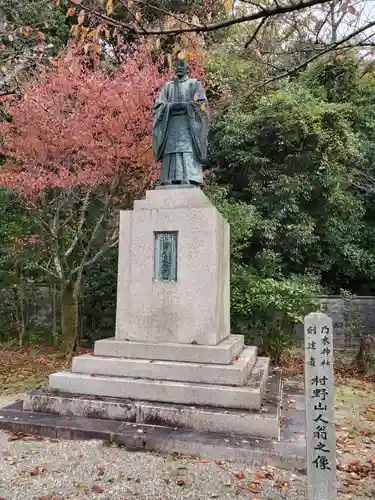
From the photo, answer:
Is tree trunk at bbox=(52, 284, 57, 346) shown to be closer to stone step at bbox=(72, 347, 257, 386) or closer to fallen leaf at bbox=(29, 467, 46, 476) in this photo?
stone step at bbox=(72, 347, 257, 386)

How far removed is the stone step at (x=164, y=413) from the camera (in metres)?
3.97

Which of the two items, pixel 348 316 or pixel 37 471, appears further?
pixel 348 316

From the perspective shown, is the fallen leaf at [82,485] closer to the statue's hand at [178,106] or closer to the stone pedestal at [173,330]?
the stone pedestal at [173,330]

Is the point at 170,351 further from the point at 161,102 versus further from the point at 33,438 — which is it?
the point at 161,102

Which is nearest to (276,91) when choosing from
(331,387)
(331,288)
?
(331,288)

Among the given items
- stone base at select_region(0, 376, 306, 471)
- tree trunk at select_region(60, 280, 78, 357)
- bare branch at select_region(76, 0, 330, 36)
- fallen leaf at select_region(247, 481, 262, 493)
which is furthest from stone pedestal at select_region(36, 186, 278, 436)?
tree trunk at select_region(60, 280, 78, 357)

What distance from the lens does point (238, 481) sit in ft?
10.7

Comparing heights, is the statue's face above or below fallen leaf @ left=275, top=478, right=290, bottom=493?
above

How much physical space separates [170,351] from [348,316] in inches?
341

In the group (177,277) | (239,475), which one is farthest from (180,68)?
(239,475)

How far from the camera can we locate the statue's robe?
5.85m

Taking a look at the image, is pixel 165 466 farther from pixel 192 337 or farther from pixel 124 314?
pixel 124 314

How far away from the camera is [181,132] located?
5.93m

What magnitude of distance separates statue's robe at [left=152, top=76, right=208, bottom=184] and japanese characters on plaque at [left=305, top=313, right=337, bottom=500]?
3.64 metres
